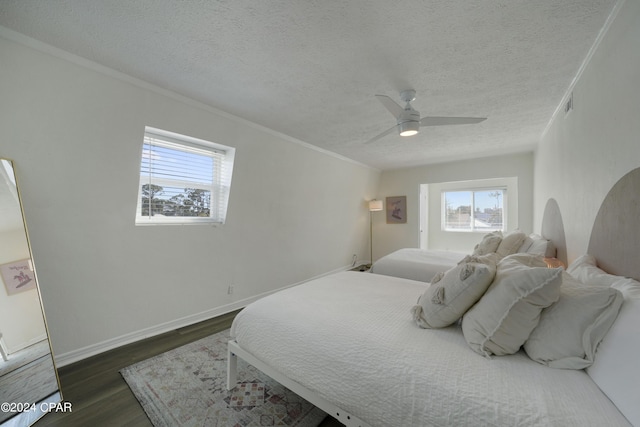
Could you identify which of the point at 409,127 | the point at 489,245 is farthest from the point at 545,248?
the point at 409,127

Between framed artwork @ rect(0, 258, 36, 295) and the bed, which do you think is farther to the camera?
the bed

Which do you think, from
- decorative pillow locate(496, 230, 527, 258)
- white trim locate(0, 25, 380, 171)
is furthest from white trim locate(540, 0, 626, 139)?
white trim locate(0, 25, 380, 171)

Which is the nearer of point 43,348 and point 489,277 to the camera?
point 489,277

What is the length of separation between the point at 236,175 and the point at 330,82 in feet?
5.22

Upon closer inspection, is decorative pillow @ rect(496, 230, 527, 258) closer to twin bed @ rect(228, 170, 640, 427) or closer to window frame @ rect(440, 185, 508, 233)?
twin bed @ rect(228, 170, 640, 427)

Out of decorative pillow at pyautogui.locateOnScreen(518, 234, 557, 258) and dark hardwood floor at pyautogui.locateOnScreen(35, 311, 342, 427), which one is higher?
decorative pillow at pyautogui.locateOnScreen(518, 234, 557, 258)

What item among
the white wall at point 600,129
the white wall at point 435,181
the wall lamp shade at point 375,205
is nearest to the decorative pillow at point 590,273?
the white wall at point 600,129

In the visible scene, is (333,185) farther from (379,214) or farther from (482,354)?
(482,354)

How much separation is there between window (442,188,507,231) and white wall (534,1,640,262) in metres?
3.87

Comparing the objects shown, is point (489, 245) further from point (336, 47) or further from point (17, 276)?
point (17, 276)

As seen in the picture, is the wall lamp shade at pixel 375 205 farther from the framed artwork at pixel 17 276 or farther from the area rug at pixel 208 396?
the framed artwork at pixel 17 276

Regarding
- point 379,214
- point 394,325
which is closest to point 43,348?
point 394,325

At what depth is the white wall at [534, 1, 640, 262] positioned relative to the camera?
1.22m

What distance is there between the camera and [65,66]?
1.85 metres
